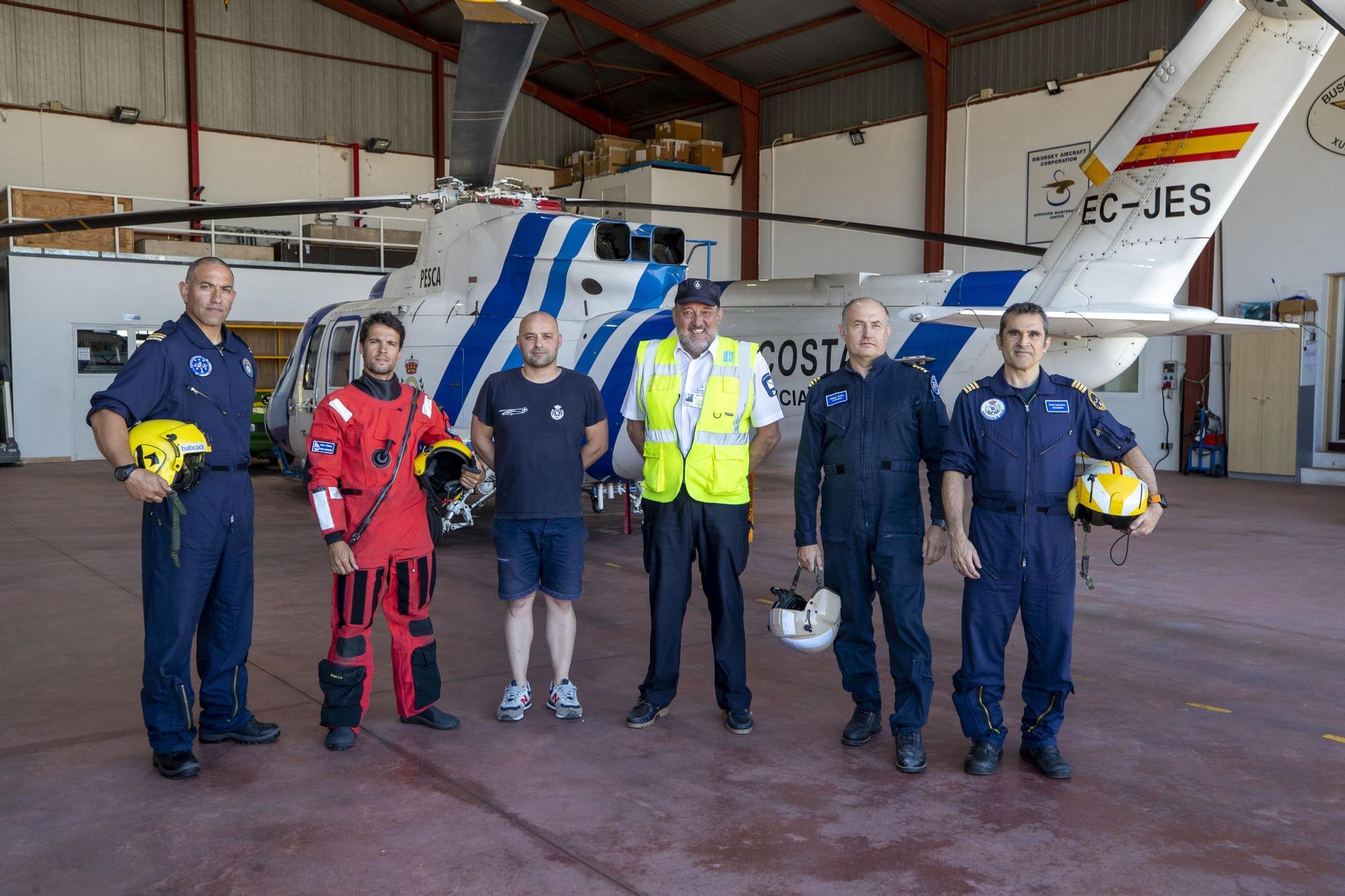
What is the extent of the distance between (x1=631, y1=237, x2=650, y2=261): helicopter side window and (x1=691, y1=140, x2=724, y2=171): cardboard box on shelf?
1397cm

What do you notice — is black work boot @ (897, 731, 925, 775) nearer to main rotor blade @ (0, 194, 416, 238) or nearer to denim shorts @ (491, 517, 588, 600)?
denim shorts @ (491, 517, 588, 600)

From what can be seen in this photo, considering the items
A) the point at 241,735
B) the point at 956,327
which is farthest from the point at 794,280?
the point at 241,735

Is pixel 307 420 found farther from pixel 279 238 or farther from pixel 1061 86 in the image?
pixel 1061 86

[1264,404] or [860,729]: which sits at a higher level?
[1264,404]

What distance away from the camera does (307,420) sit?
33.1 ft

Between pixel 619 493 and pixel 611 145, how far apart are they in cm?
1555

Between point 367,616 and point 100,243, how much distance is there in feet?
51.7

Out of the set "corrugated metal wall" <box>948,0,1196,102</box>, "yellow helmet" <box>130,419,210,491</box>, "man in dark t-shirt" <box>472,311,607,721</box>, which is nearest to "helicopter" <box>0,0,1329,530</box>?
"man in dark t-shirt" <box>472,311,607,721</box>

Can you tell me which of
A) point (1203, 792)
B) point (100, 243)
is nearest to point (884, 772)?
point (1203, 792)

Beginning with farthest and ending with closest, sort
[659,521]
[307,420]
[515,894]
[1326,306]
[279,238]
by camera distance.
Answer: [279,238] < [1326,306] < [307,420] < [659,521] < [515,894]

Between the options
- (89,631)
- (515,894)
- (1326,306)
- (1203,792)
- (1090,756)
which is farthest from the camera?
(1326,306)

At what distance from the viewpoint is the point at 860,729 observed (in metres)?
4.04

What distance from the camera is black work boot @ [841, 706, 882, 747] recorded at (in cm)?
403

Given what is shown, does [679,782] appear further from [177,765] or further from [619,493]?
[619,493]
